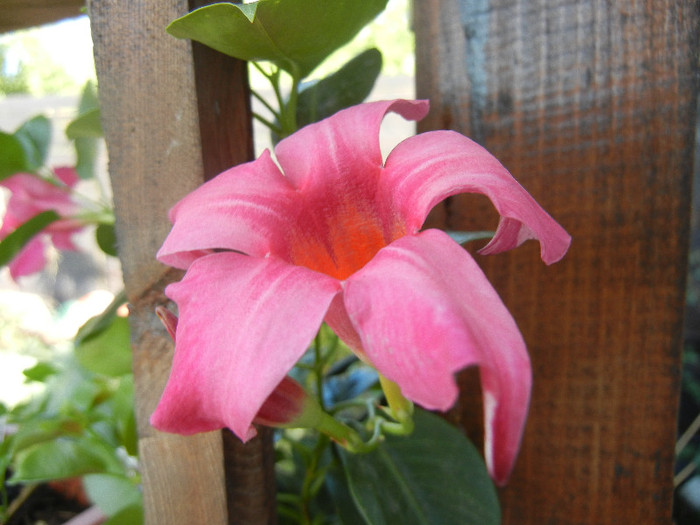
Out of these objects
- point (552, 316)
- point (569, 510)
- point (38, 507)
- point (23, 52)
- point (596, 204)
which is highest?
point (23, 52)

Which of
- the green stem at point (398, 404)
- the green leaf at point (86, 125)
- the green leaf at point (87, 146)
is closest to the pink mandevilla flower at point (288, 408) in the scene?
the green stem at point (398, 404)

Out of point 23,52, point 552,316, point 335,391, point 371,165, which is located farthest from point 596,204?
point 23,52

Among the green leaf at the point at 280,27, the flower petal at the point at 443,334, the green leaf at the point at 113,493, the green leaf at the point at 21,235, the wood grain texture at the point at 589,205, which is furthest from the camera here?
the green leaf at the point at 113,493

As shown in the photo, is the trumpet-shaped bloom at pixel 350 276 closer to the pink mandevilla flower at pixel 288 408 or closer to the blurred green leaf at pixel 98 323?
the pink mandevilla flower at pixel 288 408

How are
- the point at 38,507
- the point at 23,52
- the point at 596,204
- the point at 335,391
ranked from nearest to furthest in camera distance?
the point at 596,204
the point at 335,391
the point at 38,507
the point at 23,52

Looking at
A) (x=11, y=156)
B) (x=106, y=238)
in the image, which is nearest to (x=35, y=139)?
(x=11, y=156)

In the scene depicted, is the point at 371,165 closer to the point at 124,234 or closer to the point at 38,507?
the point at 124,234

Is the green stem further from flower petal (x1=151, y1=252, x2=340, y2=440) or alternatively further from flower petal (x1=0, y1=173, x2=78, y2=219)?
flower petal (x1=0, y1=173, x2=78, y2=219)

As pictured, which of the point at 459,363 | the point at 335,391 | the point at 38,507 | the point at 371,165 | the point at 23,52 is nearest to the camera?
the point at 459,363
